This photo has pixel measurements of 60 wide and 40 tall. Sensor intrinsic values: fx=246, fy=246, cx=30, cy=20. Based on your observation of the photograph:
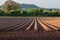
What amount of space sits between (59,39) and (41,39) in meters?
1.28

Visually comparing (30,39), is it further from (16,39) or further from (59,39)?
(59,39)

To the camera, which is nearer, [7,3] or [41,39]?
[41,39]

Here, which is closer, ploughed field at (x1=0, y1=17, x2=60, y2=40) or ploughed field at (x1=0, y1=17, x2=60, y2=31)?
ploughed field at (x1=0, y1=17, x2=60, y2=40)

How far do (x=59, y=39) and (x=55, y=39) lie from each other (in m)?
0.29

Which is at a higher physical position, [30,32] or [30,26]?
[30,32]

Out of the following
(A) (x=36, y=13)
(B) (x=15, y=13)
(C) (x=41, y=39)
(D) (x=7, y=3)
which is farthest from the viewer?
(D) (x=7, y=3)

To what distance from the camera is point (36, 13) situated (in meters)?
120

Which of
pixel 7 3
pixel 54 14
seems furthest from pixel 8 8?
pixel 54 14

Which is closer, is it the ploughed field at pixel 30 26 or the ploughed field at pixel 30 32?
the ploughed field at pixel 30 32

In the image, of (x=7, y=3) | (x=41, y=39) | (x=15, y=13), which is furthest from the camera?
(x=7, y=3)

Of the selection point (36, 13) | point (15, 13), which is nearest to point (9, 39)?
point (15, 13)

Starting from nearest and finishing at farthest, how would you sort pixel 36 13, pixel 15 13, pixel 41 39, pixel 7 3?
pixel 41 39 < pixel 15 13 < pixel 36 13 < pixel 7 3

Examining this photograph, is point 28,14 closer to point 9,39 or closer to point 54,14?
point 54,14

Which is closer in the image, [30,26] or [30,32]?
[30,32]
